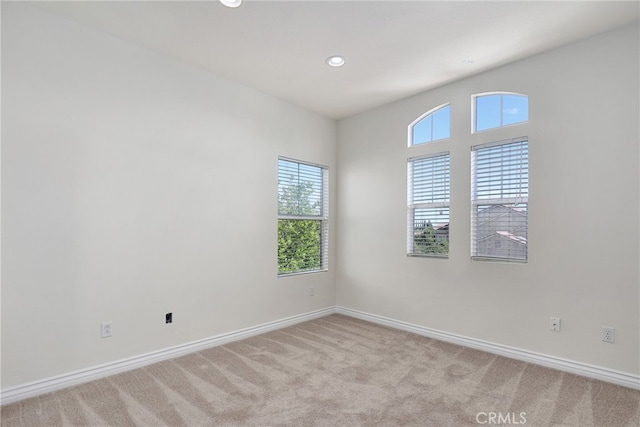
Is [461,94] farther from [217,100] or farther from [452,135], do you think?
[217,100]

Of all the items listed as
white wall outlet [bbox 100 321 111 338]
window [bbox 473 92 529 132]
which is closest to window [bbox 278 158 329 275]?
white wall outlet [bbox 100 321 111 338]

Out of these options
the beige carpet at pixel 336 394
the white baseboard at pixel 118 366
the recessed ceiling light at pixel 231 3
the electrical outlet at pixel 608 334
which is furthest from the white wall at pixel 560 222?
the recessed ceiling light at pixel 231 3

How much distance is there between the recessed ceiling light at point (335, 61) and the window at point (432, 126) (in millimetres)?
1246

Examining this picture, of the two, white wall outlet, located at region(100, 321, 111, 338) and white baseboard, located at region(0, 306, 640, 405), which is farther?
white wall outlet, located at region(100, 321, 111, 338)

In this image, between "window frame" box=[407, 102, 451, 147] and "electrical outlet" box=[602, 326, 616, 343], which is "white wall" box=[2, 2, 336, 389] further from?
"electrical outlet" box=[602, 326, 616, 343]

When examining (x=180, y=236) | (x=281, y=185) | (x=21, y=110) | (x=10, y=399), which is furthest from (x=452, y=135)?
(x=10, y=399)

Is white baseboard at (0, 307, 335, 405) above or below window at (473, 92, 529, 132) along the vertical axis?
below

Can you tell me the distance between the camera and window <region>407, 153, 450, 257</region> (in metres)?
3.65

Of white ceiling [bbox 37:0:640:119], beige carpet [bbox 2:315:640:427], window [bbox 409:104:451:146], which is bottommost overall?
beige carpet [bbox 2:315:640:427]

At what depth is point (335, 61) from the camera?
309cm

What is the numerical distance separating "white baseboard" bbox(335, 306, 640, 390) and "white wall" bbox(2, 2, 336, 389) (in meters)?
1.55

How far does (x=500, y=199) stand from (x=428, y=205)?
76cm

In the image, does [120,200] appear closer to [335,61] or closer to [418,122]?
[335,61]

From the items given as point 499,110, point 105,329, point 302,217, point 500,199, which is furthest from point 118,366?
point 499,110
